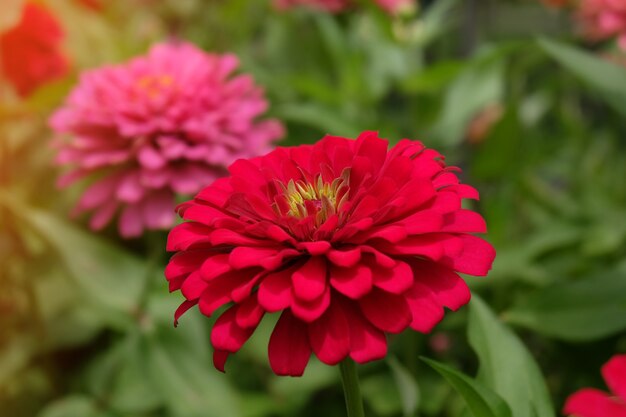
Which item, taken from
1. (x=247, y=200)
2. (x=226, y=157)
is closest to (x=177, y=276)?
(x=247, y=200)

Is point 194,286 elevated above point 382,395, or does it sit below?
above

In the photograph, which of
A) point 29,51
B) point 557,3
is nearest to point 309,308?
point 29,51

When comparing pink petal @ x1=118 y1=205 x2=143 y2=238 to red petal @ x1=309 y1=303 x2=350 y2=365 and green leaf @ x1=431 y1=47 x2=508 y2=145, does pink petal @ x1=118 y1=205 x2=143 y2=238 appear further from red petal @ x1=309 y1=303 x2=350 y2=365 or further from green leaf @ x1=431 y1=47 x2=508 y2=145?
green leaf @ x1=431 y1=47 x2=508 y2=145

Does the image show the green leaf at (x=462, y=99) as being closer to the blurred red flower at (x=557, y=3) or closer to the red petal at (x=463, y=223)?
the blurred red flower at (x=557, y=3)

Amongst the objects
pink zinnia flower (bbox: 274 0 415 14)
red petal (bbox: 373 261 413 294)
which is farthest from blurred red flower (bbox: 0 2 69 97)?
red petal (bbox: 373 261 413 294)

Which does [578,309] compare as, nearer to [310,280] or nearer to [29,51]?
[310,280]

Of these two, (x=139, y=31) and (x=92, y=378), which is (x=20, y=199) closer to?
(x=92, y=378)

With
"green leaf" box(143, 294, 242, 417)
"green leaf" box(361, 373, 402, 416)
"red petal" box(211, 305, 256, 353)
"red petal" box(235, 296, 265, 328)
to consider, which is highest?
"red petal" box(235, 296, 265, 328)
